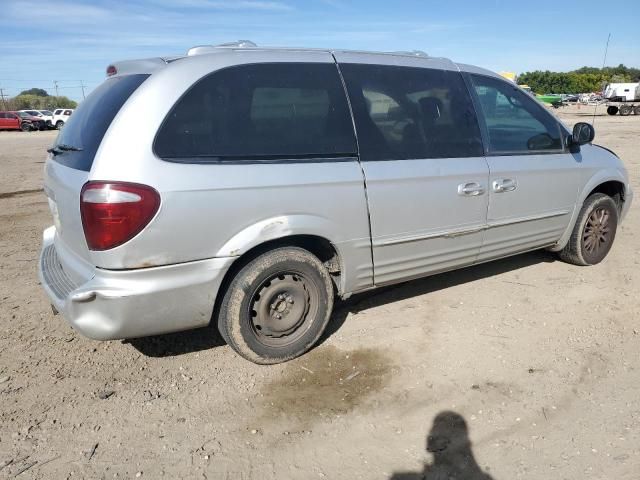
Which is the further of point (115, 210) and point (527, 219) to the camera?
point (527, 219)

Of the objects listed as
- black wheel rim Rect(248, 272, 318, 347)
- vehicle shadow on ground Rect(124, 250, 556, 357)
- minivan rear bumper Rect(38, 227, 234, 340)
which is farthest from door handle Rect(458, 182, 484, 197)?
minivan rear bumper Rect(38, 227, 234, 340)

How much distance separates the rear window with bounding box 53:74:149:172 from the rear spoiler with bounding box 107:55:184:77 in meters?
0.05

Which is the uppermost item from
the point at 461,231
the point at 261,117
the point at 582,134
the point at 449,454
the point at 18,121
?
the point at 261,117

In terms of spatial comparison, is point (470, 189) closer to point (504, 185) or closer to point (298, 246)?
point (504, 185)

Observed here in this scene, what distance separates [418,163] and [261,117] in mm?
1165

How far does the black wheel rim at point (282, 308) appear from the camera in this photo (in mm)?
3244

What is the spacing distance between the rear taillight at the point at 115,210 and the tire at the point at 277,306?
681 mm

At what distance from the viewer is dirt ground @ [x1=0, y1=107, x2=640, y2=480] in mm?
2531

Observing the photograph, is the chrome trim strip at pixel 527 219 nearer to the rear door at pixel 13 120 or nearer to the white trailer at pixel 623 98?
the rear door at pixel 13 120

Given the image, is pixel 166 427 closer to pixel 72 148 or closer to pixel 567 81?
pixel 72 148

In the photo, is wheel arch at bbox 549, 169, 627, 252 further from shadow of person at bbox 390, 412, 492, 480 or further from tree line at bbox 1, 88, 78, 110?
tree line at bbox 1, 88, 78, 110

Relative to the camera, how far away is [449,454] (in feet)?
8.43

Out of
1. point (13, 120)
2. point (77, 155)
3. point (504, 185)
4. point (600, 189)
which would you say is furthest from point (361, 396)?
point (13, 120)

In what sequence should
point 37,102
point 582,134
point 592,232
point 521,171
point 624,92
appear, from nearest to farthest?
1. point 521,171
2. point 582,134
3. point 592,232
4. point 624,92
5. point 37,102
